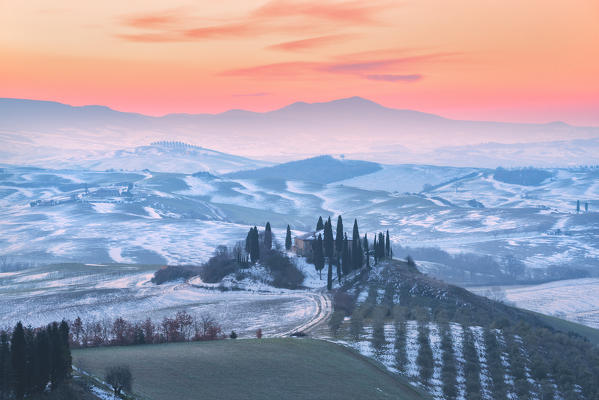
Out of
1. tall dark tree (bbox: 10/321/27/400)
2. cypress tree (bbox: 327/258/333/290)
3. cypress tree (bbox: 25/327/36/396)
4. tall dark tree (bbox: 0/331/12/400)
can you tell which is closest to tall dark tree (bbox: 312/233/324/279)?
cypress tree (bbox: 327/258/333/290)

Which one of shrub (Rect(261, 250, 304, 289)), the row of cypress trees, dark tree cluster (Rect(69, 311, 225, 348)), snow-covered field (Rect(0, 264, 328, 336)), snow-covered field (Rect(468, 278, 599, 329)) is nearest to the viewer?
the row of cypress trees

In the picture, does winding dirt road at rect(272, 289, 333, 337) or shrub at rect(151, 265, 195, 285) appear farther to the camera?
shrub at rect(151, 265, 195, 285)

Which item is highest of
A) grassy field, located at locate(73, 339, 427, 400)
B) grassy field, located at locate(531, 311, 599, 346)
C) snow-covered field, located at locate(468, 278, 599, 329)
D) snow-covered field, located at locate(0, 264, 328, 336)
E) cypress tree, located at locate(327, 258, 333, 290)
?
grassy field, located at locate(73, 339, 427, 400)

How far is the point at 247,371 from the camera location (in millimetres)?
55500

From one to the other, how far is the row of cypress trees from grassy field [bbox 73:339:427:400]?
5631 mm

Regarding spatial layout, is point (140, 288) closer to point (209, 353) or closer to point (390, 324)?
point (390, 324)

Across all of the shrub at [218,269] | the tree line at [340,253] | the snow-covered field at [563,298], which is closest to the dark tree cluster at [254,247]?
the shrub at [218,269]

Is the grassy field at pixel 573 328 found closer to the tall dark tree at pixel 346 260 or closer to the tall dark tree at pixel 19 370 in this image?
the tall dark tree at pixel 346 260

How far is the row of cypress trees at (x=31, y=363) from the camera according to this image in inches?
1577

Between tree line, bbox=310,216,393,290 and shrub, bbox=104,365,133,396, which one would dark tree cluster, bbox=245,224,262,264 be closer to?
tree line, bbox=310,216,393,290

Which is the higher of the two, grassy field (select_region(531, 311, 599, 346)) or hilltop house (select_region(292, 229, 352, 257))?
hilltop house (select_region(292, 229, 352, 257))

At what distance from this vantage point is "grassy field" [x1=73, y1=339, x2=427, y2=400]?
50.0 metres

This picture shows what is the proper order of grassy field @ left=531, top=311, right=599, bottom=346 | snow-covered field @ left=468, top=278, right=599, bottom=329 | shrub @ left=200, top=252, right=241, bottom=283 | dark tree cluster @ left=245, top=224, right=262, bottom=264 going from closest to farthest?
grassy field @ left=531, top=311, right=599, bottom=346 < shrub @ left=200, top=252, right=241, bottom=283 < dark tree cluster @ left=245, top=224, right=262, bottom=264 < snow-covered field @ left=468, top=278, right=599, bottom=329

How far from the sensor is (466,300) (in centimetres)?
10350
